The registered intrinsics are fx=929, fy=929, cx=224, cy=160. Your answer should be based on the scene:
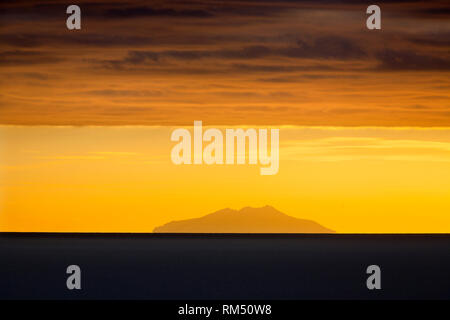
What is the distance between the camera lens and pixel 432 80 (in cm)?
1394

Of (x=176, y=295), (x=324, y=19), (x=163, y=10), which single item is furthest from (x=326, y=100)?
(x=176, y=295)

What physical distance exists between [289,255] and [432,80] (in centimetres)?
904

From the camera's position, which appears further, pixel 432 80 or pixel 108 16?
pixel 432 80

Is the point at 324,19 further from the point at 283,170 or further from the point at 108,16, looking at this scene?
the point at 283,170

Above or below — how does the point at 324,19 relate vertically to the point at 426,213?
above

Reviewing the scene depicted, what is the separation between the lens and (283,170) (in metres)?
20.0

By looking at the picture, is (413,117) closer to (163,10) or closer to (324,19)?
(324,19)

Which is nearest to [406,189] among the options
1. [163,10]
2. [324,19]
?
[324,19]

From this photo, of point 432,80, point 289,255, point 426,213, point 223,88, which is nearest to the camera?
point 432,80
